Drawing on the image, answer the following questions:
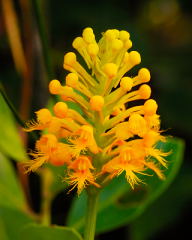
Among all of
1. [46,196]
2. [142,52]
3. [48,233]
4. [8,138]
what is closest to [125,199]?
[46,196]

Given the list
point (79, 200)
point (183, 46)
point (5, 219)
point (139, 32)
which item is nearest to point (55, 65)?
point (139, 32)

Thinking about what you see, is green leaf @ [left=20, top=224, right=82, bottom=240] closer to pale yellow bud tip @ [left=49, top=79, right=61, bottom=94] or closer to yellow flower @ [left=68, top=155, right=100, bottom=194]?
yellow flower @ [left=68, top=155, right=100, bottom=194]

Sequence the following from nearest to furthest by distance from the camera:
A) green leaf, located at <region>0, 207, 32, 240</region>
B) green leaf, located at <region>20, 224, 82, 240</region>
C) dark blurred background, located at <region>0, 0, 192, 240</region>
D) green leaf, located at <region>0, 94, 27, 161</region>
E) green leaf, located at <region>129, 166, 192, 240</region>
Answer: green leaf, located at <region>20, 224, 82, 240</region> < green leaf, located at <region>0, 207, 32, 240</region> < green leaf, located at <region>0, 94, 27, 161</region> < dark blurred background, located at <region>0, 0, 192, 240</region> < green leaf, located at <region>129, 166, 192, 240</region>

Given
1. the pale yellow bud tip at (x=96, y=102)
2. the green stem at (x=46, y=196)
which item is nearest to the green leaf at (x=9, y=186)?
the green stem at (x=46, y=196)

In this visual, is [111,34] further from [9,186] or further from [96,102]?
[9,186]

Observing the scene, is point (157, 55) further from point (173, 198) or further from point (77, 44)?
point (77, 44)

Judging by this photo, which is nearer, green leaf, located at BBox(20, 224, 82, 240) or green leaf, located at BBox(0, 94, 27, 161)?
green leaf, located at BBox(20, 224, 82, 240)

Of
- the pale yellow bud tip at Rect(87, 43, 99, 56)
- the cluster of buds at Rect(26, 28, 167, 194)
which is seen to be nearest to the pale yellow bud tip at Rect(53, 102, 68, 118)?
the cluster of buds at Rect(26, 28, 167, 194)
